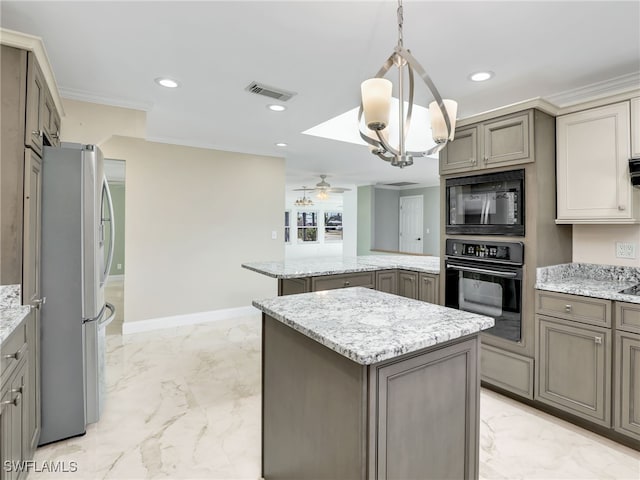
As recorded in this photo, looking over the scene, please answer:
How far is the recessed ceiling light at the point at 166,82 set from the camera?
258cm

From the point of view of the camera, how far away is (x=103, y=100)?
9.72 ft

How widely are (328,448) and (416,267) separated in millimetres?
2370

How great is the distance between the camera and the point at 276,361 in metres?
1.61

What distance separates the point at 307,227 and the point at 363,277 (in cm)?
907

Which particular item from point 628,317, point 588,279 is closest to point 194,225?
point 588,279

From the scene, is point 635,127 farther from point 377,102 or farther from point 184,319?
point 184,319

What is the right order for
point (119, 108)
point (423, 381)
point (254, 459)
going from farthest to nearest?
point (119, 108) → point (254, 459) → point (423, 381)

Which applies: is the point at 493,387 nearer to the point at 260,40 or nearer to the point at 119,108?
the point at 260,40

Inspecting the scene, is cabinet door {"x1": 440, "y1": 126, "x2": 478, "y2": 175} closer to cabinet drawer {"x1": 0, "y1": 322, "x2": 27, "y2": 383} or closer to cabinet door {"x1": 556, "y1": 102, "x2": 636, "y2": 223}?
cabinet door {"x1": 556, "y1": 102, "x2": 636, "y2": 223}

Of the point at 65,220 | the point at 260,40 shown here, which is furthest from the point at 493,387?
the point at 65,220

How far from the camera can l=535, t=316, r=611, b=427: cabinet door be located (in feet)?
7.00

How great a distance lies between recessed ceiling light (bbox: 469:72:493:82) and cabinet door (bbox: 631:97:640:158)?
2.89 ft

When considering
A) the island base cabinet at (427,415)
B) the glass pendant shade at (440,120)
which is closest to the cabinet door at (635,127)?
the glass pendant shade at (440,120)

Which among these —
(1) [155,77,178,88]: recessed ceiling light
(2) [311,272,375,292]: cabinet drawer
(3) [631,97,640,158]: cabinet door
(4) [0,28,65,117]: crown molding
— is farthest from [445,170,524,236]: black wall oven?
(4) [0,28,65,117]: crown molding
